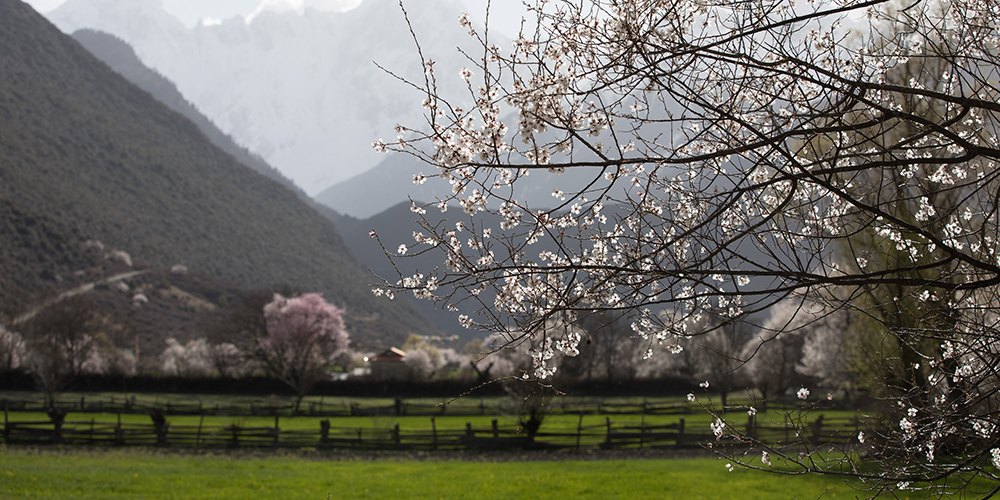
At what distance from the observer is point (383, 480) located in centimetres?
1395

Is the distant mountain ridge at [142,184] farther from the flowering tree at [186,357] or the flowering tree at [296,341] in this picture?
the flowering tree at [296,341]

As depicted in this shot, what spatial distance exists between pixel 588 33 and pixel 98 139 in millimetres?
107183

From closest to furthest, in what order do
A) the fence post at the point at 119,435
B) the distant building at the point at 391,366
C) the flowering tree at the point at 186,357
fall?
the fence post at the point at 119,435
the distant building at the point at 391,366
the flowering tree at the point at 186,357

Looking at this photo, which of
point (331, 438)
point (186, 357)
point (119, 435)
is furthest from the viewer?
point (186, 357)

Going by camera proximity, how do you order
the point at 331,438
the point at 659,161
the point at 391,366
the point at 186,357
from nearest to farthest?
the point at 659,161, the point at 331,438, the point at 391,366, the point at 186,357

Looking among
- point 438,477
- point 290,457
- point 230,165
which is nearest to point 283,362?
point 290,457

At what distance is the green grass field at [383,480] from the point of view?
1142 centimetres

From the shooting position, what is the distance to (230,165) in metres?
114

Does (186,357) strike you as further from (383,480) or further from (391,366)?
(383,480)

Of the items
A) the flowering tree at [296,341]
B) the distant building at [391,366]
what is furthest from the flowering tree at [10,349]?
the distant building at [391,366]

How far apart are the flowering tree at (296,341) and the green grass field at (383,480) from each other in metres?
20.3

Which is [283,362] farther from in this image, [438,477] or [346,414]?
[438,477]

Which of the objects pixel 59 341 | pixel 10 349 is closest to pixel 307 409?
pixel 59 341

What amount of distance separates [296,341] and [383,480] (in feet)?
86.9
